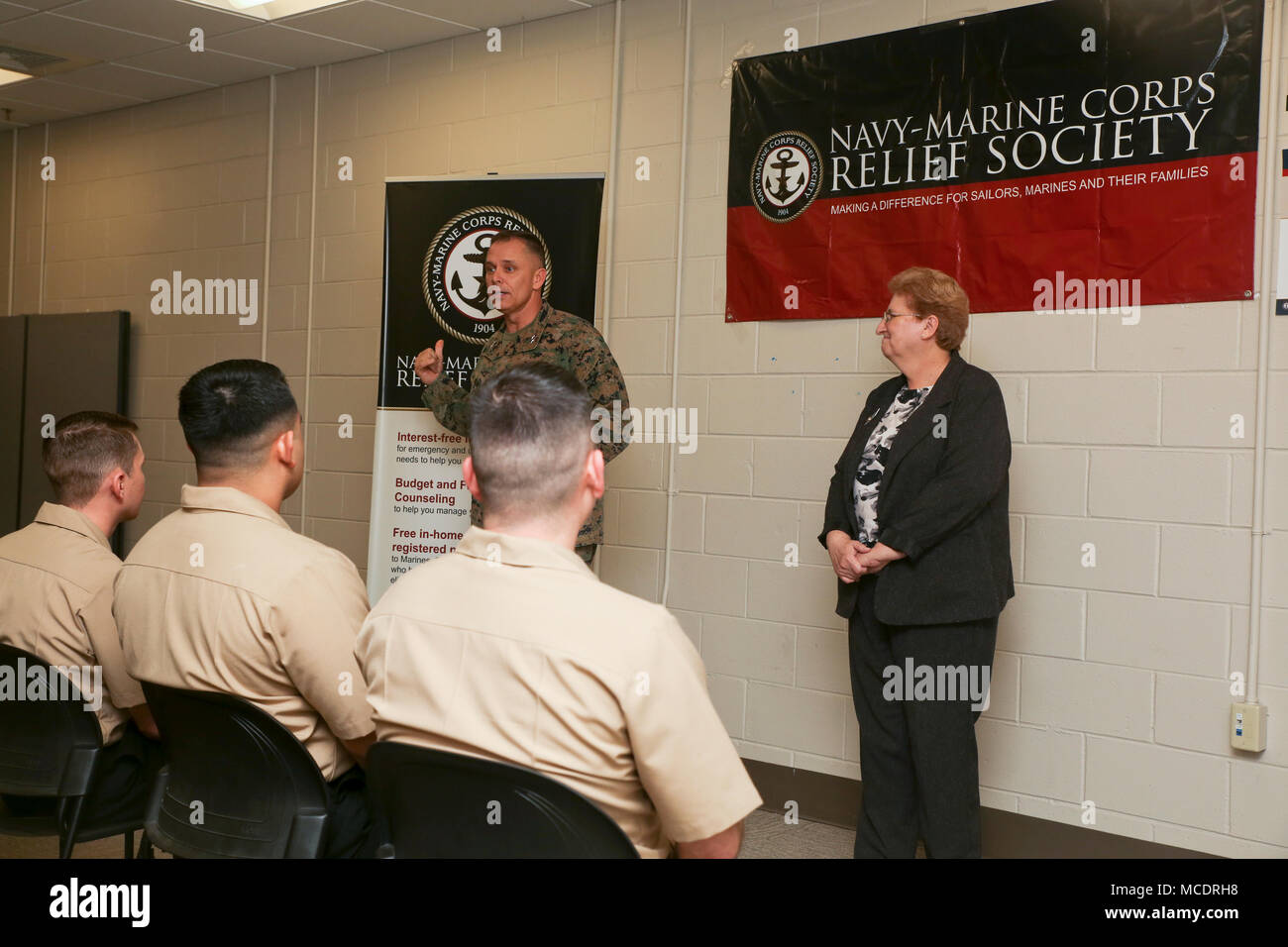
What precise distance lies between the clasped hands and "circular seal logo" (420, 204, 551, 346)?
1621 millimetres

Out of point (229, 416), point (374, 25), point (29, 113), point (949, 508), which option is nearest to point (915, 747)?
point (949, 508)

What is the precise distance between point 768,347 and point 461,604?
8.41 ft

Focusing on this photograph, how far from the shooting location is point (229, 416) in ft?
6.81

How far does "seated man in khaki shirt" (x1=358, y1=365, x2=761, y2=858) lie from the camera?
137 centimetres

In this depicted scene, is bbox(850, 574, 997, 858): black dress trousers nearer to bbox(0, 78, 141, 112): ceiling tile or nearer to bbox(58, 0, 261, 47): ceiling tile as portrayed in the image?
bbox(58, 0, 261, 47): ceiling tile

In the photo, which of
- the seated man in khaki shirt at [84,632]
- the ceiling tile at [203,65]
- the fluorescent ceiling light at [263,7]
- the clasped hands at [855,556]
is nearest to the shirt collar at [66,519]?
the seated man in khaki shirt at [84,632]

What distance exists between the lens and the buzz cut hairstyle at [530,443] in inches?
60.9

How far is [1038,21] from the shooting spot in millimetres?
3254

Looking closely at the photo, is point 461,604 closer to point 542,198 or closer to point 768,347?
point 768,347

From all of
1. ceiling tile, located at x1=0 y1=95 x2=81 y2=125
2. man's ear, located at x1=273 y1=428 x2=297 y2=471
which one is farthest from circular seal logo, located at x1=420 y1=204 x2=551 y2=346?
ceiling tile, located at x1=0 y1=95 x2=81 y2=125

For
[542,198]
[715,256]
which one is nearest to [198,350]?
[542,198]

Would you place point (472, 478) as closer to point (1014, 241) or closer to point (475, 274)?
point (1014, 241)

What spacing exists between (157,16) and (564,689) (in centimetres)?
435
